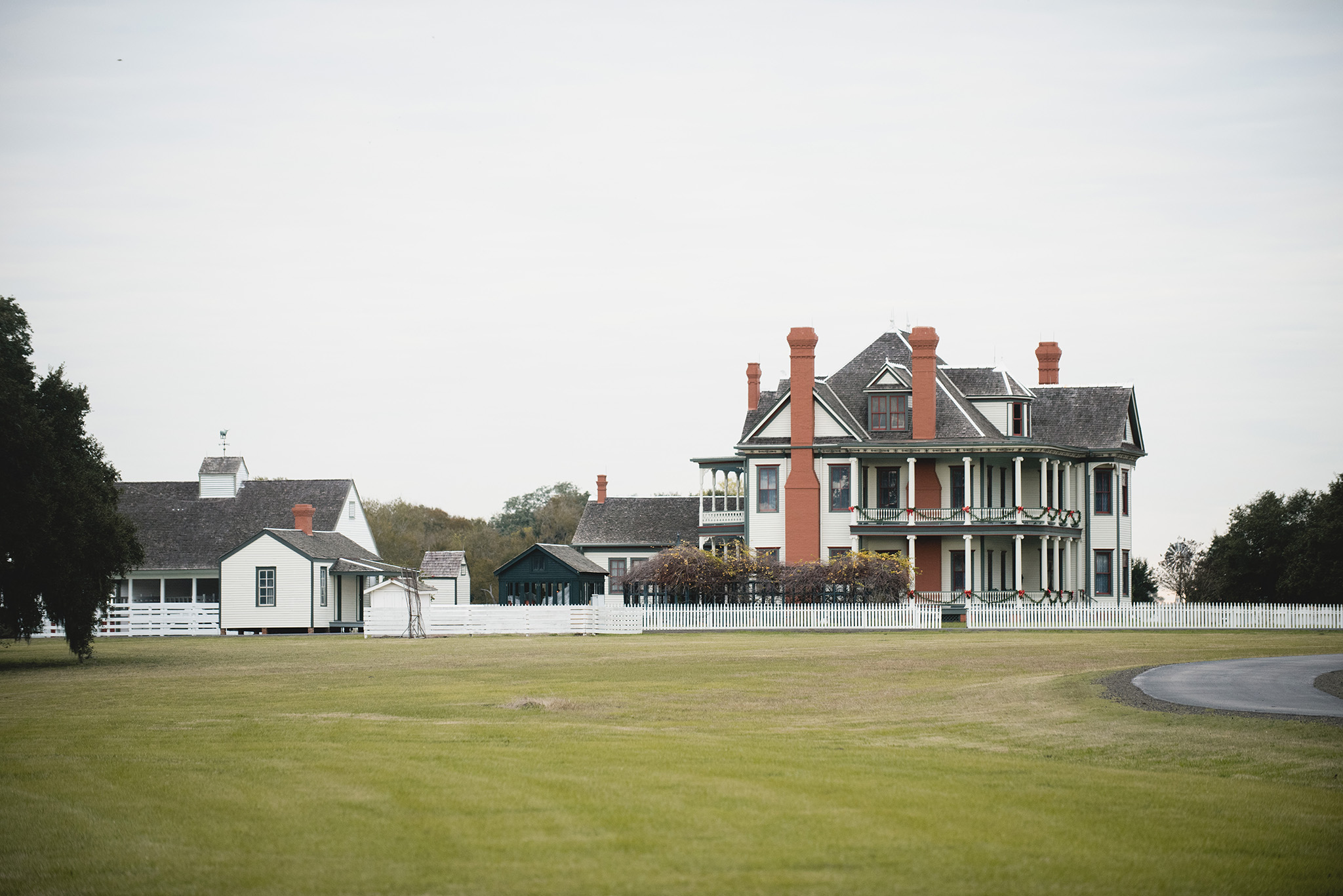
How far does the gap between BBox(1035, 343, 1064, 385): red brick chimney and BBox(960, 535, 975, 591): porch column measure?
32.7ft

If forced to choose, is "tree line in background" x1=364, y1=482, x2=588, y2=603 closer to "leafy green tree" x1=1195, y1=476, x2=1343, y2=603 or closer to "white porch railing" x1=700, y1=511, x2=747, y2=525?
"white porch railing" x1=700, y1=511, x2=747, y2=525

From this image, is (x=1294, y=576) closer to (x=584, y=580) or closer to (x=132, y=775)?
(x=584, y=580)

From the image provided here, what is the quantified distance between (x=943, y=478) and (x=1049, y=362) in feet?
31.6

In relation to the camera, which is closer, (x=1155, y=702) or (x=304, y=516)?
(x=1155, y=702)

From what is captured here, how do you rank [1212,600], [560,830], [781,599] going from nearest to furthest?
[560,830] < [781,599] < [1212,600]

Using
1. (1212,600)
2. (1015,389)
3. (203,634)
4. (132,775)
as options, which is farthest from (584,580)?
(132,775)

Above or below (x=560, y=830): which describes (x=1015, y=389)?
above

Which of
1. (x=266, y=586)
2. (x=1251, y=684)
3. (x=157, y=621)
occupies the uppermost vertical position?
(x=1251, y=684)

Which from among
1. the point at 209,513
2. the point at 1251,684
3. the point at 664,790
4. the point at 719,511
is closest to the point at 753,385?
the point at 719,511

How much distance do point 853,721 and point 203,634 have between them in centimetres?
4153

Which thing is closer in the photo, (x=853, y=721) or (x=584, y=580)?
(x=853, y=721)

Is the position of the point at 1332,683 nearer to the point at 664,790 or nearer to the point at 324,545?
the point at 664,790

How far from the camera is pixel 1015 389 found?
52500 millimetres

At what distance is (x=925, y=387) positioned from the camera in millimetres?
51000
